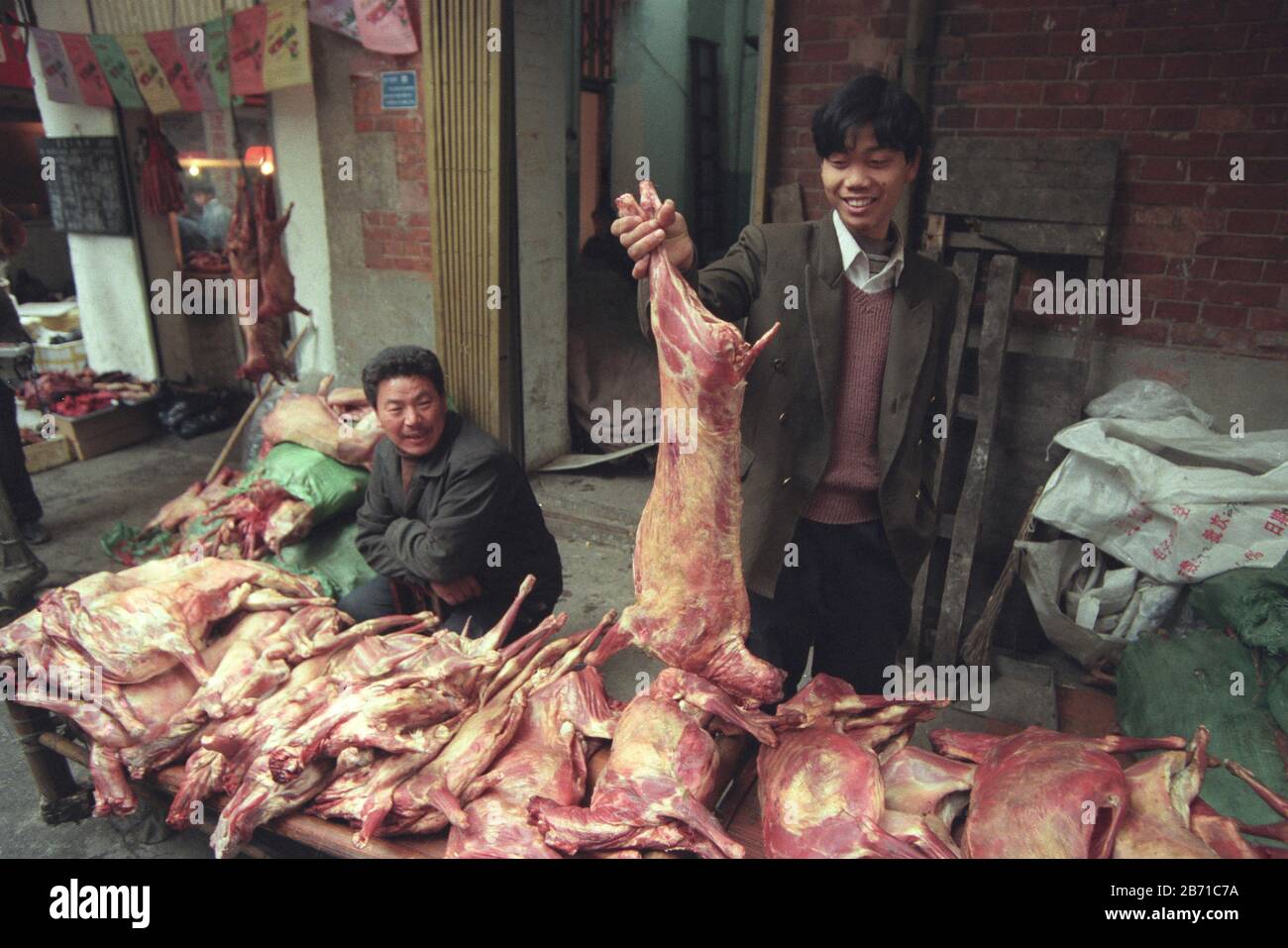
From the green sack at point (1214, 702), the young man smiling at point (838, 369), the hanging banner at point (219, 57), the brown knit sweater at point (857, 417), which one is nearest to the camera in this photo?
the young man smiling at point (838, 369)

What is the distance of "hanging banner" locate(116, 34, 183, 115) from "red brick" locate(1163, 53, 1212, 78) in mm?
6296

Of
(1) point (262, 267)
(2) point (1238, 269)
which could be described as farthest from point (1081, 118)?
(1) point (262, 267)

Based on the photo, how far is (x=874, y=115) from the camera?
1.88 m

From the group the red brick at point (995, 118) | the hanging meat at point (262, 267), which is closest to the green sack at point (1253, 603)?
the red brick at point (995, 118)

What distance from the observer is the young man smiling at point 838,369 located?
2088mm

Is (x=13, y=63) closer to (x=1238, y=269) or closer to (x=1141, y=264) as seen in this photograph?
(x=1141, y=264)

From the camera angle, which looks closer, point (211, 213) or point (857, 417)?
point (857, 417)

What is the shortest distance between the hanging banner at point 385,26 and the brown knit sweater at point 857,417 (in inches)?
159

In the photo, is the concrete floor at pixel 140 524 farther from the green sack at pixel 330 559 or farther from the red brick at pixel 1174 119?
the red brick at pixel 1174 119

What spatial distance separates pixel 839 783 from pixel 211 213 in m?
8.27

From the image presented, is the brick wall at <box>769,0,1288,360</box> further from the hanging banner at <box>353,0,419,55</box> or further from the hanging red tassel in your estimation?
the hanging red tassel

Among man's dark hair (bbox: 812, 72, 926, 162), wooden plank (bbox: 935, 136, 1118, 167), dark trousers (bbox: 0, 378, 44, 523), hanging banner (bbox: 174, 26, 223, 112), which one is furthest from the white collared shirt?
dark trousers (bbox: 0, 378, 44, 523)

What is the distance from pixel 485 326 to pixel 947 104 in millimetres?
2898

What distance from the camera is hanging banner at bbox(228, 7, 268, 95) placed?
528 cm
